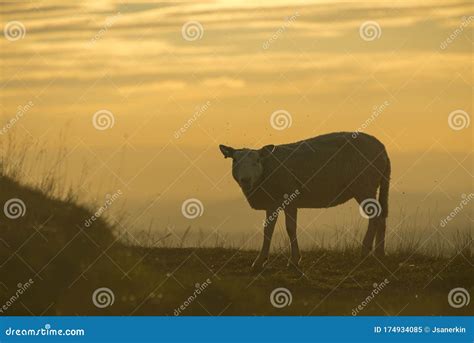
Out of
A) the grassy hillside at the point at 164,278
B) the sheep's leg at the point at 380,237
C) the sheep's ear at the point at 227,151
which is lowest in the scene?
the grassy hillside at the point at 164,278

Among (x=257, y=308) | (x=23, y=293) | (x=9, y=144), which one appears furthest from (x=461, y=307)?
(x=9, y=144)

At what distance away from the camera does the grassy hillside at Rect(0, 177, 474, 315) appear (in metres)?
14.4

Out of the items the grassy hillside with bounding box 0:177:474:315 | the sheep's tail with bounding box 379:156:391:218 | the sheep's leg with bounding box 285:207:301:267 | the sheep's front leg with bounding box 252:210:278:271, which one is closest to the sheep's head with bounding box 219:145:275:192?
the sheep's front leg with bounding box 252:210:278:271

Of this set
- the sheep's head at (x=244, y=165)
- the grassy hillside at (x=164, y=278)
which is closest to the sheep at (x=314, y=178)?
the sheep's head at (x=244, y=165)

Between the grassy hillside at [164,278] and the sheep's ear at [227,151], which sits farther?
the sheep's ear at [227,151]

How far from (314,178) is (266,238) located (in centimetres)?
193

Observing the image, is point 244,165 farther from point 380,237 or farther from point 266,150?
point 380,237

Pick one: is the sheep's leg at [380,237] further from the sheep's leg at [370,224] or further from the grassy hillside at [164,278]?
the grassy hillside at [164,278]

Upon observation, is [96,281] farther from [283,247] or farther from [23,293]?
[283,247]

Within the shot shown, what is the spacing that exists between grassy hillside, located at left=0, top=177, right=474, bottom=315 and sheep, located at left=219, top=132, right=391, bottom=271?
77cm

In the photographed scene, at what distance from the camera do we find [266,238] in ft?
60.4

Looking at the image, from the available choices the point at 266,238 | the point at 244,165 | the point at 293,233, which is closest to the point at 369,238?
the point at 293,233

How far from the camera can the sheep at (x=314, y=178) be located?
1861 cm

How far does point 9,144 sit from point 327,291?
6.73m
